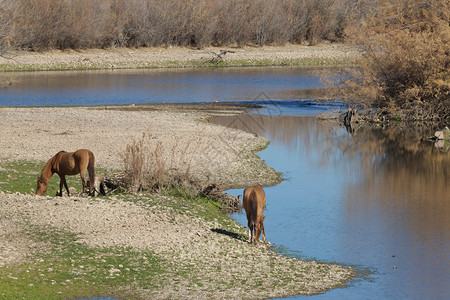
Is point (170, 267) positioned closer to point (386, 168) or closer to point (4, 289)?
point (4, 289)

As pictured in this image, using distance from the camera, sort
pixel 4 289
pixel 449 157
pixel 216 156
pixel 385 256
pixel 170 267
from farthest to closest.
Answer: pixel 449 157, pixel 216 156, pixel 385 256, pixel 170 267, pixel 4 289

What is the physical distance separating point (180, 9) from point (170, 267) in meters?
65.9

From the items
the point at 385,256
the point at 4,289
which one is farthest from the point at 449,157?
the point at 4,289

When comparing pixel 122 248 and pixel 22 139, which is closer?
pixel 122 248

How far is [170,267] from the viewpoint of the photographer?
1163cm

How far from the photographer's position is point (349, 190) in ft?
66.6

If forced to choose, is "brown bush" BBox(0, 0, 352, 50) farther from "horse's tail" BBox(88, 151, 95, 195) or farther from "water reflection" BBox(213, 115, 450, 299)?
"horse's tail" BBox(88, 151, 95, 195)

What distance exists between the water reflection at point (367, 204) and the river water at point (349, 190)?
0.02m

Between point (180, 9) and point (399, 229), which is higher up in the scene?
point (180, 9)

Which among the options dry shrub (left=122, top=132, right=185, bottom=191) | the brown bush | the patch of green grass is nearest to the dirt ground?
the patch of green grass

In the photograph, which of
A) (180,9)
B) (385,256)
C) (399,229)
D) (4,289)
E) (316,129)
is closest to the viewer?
(4,289)

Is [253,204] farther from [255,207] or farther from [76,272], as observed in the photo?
[76,272]

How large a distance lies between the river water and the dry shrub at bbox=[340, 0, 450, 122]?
5.61 ft

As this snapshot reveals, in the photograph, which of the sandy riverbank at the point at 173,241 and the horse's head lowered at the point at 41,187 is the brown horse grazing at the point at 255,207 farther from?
the horse's head lowered at the point at 41,187
